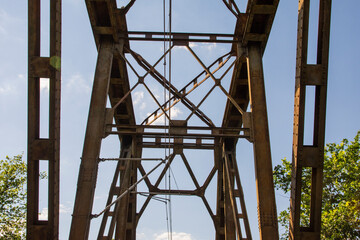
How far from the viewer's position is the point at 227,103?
13188 mm

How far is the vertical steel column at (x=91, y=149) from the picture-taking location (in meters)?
7.59

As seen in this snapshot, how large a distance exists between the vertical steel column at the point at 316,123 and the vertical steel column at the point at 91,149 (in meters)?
A: 4.33

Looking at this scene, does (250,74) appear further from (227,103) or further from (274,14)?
(227,103)

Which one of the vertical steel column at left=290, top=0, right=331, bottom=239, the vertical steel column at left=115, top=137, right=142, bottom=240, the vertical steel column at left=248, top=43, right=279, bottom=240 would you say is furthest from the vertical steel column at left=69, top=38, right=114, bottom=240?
the vertical steel column at left=290, top=0, right=331, bottom=239

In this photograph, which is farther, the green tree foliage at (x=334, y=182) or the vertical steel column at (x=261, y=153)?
the green tree foliage at (x=334, y=182)


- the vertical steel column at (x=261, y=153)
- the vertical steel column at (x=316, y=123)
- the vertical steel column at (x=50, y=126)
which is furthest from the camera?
the vertical steel column at (x=261, y=153)

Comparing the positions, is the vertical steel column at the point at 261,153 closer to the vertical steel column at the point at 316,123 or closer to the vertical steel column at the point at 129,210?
the vertical steel column at the point at 316,123

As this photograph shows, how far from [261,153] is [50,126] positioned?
4764 millimetres

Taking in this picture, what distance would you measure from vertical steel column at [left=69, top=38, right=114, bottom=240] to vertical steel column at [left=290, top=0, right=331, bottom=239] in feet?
14.2

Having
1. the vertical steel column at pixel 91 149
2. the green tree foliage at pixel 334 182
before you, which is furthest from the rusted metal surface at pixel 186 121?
the green tree foliage at pixel 334 182

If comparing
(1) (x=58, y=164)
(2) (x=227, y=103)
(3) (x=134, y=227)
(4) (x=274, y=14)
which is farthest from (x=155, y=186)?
(4) (x=274, y=14)

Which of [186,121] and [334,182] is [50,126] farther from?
[334,182]

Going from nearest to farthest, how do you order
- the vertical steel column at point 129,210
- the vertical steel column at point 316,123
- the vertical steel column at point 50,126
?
the vertical steel column at point 316,123
the vertical steel column at point 50,126
the vertical steel column at point 129,210

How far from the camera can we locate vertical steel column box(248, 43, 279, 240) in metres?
7.69
